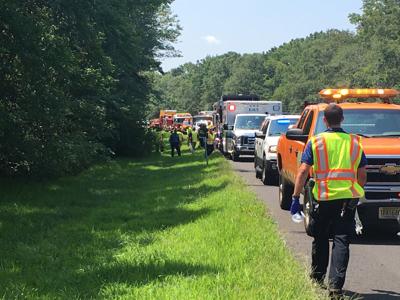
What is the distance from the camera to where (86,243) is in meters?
10.3

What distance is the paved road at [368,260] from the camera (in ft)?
22.8

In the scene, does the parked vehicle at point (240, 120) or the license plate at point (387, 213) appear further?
the parked vehicle at point (240, 120)

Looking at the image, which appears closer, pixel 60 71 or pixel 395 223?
pixel 395 223

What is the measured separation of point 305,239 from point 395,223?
138 centimetres

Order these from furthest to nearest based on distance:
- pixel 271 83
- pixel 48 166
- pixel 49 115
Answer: pixel 271 83, pixel 48 166, pixel 49 115

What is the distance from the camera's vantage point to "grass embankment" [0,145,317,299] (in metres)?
6.73

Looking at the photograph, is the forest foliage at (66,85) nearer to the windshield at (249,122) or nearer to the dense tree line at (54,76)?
the dense tree line at (54,76)

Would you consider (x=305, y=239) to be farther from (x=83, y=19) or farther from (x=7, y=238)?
(x=83, y=19)

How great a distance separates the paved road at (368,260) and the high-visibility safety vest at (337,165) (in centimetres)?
116

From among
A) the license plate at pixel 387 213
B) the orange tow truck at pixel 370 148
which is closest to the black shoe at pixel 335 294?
the orange tow truck at pixel 370 148

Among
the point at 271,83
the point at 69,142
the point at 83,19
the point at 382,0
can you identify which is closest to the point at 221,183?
the point at 69,142

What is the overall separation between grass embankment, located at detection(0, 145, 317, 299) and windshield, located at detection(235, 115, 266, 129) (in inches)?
410

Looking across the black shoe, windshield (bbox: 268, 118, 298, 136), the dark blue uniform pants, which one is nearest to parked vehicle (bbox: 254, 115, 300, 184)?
windshield (bbox: 268, 118, 298, 136)

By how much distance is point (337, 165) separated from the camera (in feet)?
21.1
